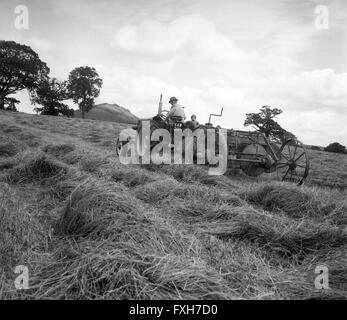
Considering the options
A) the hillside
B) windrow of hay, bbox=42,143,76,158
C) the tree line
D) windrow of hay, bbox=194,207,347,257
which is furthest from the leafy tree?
windrow of hay, bbox=194,207,347,257

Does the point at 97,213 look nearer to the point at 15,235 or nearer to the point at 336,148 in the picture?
the point at 15,235

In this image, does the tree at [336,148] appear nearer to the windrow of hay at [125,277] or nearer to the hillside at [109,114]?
the windrow of hay at [125,277]

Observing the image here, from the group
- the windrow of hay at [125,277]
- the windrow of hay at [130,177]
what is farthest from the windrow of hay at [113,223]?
the windrow of hay at [130,177]

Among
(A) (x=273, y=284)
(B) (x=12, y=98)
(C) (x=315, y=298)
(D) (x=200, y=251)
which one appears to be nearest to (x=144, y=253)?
(D) (x=200, y=251)

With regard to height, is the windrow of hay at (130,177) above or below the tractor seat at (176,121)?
below

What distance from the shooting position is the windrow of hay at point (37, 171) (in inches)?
240

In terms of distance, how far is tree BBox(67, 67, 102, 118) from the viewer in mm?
54312

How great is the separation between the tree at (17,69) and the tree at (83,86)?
688cm

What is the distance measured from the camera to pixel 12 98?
4606 centimetres

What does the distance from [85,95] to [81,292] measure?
186 ft

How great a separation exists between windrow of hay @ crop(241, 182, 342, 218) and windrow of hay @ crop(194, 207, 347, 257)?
90 cm

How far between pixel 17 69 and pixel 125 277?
5018cm
